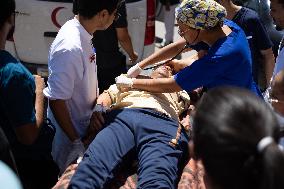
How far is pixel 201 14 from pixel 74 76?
80cm

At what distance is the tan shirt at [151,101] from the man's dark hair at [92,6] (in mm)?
640

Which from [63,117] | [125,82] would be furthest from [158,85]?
[63,117]

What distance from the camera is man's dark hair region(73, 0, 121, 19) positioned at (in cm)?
253

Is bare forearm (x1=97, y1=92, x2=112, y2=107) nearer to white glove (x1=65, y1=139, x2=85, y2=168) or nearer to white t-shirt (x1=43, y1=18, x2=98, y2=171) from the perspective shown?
white t-shirt (x1=43, y1=18, x2=98, y2=171)

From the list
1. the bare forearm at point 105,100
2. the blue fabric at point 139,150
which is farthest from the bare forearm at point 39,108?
the bare forearm at point 105,100

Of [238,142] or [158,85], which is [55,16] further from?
[238,142]

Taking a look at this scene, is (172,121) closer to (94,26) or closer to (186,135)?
(186,135)

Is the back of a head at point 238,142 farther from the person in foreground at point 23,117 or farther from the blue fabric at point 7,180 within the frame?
the person in foreground at point 23,117

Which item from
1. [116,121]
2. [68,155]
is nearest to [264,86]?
[116,121]

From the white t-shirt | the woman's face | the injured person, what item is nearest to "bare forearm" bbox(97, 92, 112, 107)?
the injured person

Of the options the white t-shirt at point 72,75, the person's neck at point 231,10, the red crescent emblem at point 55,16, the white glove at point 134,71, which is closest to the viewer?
the white t-shirt at point 72,75

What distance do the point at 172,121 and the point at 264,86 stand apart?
159 centimetres

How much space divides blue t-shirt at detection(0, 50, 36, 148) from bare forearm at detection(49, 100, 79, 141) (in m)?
0.44

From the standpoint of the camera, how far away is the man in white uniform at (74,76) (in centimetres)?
246
